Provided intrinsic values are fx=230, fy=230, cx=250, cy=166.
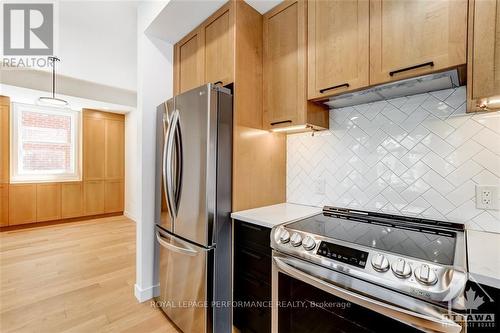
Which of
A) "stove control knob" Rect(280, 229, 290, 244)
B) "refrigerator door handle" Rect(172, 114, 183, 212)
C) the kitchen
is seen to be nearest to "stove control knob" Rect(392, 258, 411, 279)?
the kitchen

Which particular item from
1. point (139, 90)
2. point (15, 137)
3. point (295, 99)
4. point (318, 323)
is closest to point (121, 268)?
point (139, 90)

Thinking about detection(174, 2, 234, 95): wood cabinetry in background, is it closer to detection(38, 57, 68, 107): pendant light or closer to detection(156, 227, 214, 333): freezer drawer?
detection(156, 227, 214, 333): freezer drawer

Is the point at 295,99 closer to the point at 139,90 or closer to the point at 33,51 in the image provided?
the point at 139,90

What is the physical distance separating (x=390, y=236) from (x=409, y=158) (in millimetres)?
550

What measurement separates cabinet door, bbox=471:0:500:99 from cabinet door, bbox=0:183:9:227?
21.1 ft

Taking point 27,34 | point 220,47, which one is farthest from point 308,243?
point 27,34

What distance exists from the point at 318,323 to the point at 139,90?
229 cm

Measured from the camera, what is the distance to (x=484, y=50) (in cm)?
95

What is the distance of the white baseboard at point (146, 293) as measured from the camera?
2.12 meters

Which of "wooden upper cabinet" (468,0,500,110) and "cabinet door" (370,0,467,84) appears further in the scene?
"cabinet door" (370,0,467,84)

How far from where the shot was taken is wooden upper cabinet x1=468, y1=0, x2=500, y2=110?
3.04 feet

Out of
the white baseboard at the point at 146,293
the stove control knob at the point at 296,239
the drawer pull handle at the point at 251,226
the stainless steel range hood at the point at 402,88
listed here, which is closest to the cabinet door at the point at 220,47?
the stainless steel range hood at the point at 402,88

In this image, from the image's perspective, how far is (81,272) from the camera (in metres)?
2.69

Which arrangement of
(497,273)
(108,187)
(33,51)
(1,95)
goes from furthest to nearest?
(108,187) < (1,95) < (33,51) < (497,273)
